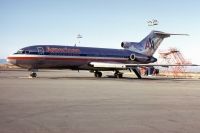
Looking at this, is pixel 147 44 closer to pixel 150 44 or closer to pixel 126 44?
pixel 150 44

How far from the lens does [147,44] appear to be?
4497 centimetres

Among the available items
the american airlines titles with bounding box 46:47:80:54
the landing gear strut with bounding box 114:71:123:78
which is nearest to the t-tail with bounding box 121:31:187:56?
the landing gear strut with bounding box 114:71:123:78

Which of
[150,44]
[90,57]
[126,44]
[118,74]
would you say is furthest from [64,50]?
[150,44]

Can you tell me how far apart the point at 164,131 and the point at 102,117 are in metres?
2.31

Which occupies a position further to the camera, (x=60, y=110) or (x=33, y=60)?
(x=33, y=60)

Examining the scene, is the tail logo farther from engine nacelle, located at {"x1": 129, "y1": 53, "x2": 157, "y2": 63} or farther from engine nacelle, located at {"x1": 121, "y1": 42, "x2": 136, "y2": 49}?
engine nacelle, located at {"x1": 121, "y1": 42, "x2": 136, "y2": 49}

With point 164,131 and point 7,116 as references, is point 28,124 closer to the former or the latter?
point 7,116

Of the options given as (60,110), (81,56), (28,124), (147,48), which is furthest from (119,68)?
(28,124)

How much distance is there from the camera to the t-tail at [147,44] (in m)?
44.8

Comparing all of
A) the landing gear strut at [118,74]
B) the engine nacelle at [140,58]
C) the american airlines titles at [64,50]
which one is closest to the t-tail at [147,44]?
the engine nacelle at [140,58]

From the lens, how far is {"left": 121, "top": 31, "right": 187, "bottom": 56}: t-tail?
44.8 metres

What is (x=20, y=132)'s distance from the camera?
7141 mm

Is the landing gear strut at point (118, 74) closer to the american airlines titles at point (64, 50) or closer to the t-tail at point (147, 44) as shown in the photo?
the t-tail at point (147, 44)

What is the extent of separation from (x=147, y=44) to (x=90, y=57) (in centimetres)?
1020
